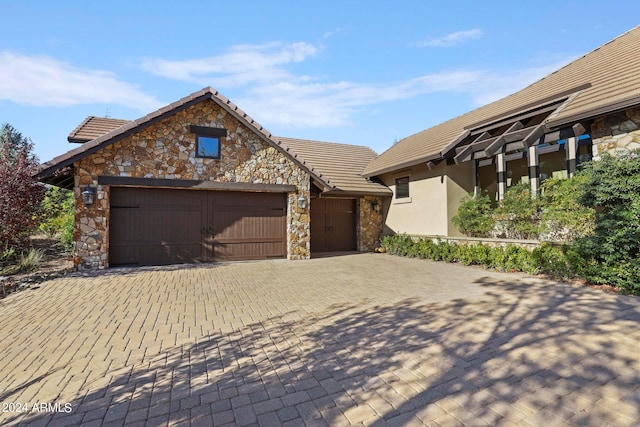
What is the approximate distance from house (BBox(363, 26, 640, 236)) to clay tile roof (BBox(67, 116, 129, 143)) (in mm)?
11459

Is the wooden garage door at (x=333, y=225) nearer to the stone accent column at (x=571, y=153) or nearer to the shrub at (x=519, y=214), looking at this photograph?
the shrub at (x=519, y=214)

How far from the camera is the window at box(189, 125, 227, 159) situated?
10555 mm

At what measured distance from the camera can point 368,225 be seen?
1511 centimetres

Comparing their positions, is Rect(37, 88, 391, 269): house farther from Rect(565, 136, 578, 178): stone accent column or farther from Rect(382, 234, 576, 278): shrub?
Rect(565, 136, 578, 178): stone accent column

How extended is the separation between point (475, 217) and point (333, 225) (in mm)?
6286

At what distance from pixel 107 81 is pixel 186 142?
287 cm

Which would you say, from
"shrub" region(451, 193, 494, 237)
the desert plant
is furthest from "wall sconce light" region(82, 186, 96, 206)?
"shrub" region(451, 193, 494, 237)

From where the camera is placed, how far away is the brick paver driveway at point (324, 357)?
2.58 meters

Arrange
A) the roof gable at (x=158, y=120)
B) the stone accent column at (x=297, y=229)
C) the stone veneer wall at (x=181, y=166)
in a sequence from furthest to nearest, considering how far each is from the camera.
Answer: the stone accent column at (x=297, y=229) < the stone veneer wall at (x=181, y=166) < the roof gable at (x=158, y=120)

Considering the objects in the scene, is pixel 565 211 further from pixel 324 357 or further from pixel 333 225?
pixel 333 225

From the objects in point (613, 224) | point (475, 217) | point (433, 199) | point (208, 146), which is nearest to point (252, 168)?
point (208, 146)

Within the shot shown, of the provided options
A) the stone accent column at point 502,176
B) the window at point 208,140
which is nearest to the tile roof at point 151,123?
the window at point 208,140

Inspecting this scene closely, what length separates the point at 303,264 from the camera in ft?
34.9

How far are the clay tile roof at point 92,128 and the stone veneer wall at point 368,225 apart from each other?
1104cm
